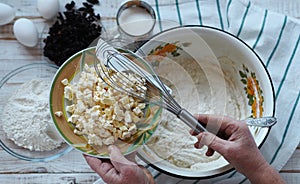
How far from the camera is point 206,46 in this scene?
3.90ft

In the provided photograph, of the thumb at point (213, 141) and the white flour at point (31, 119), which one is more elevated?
the thumb at point (213, 141)

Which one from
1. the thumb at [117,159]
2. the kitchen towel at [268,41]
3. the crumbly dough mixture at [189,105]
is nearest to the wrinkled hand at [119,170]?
the thumb at [117,159]

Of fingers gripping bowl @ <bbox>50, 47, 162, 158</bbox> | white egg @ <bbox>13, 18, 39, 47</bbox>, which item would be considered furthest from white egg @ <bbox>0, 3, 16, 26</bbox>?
fingers gripping bowl @ <bbox>50, 47, 162, 158</bbox>

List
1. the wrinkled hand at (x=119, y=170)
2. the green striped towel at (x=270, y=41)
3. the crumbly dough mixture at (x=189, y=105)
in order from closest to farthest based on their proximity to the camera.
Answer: the wrinkled hand at (x=119, y=170)
the crumbly dough mixture at (x=189, y=105)
the green striped towel at (x=270, y=41)

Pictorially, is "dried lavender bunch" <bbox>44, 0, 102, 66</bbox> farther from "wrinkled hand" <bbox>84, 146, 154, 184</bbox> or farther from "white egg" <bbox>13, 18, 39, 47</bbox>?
"wrinkled hand" <bbox>84, 146, 154, 184</bbox>

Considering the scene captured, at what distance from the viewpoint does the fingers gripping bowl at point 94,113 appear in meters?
1.02

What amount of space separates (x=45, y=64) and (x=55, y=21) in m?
0.14

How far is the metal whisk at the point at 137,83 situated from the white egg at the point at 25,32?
34cm

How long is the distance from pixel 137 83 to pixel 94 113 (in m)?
0.12

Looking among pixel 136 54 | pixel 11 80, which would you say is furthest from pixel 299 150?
Answer: pixel 11 80

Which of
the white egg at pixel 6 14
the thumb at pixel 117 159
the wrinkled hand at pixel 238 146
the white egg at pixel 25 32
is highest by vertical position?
the white egg at pixel 6 14

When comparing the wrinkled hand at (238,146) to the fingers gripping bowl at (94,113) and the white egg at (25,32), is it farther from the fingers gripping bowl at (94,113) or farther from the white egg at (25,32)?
the white egg at (25,32)

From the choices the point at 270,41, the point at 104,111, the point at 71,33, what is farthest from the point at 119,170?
the point at 270,41

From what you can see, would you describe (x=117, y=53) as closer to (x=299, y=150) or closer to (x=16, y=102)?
(x=16, y=102)
